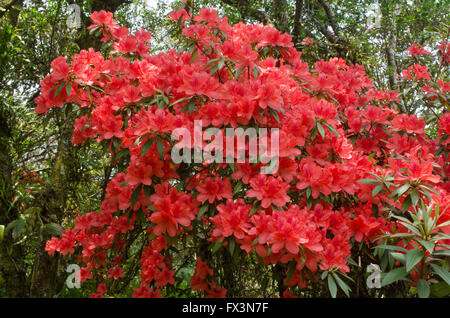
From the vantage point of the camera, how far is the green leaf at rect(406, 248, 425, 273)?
1211 mm

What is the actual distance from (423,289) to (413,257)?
5.0 inches

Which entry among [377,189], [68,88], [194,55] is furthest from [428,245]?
[68,88]

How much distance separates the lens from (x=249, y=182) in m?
1.46

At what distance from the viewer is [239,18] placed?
392 cm

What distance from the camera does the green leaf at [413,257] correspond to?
1211 millimetres

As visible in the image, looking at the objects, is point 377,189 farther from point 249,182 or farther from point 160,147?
point 160,147

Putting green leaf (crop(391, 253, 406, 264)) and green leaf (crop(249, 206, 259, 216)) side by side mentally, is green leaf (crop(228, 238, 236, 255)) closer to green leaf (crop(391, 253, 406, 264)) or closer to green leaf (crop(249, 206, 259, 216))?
green leaf (crop(249, 206, 259, 216))

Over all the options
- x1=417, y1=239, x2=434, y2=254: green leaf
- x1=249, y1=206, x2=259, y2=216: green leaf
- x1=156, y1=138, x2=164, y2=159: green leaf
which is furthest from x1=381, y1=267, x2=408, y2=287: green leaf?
x1=156, y1=138, x2=164, y2=159: green leaf

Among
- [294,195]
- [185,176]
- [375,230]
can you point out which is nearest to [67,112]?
[185,176]

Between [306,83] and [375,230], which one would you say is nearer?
[375,230]

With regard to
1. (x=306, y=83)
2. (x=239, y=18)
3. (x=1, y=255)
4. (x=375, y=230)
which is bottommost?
(x=1, y=255)

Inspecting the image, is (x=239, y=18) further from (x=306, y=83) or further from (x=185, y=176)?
(x=185, y=176)

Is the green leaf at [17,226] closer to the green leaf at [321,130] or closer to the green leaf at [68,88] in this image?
the green leaf at [68,88]

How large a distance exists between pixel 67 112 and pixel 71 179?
2.01 feet
